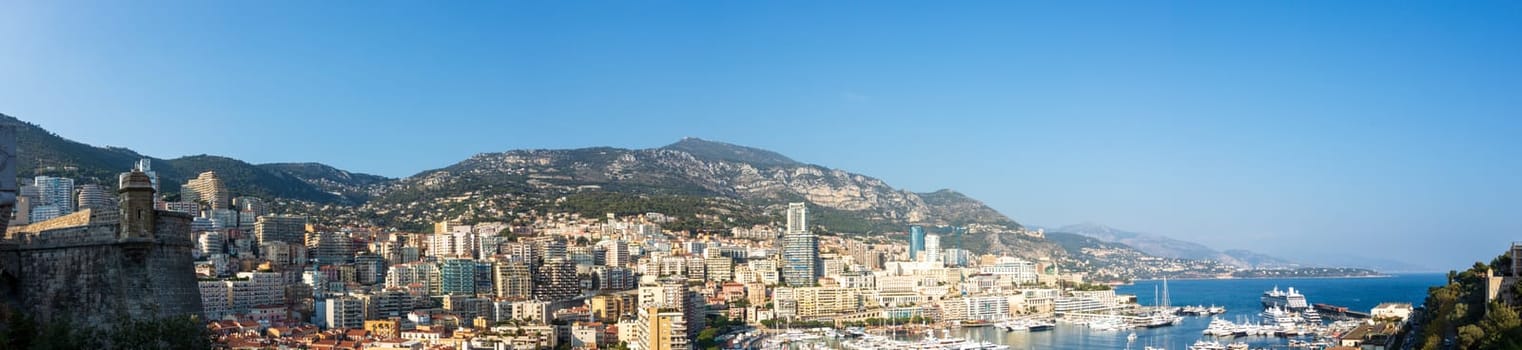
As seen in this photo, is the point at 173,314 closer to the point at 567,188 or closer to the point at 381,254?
the point at 381,254

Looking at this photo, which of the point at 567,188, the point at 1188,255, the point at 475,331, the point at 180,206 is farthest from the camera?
the point at 1188,255

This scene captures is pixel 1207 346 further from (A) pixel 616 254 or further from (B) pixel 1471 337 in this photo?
(A) pixel 616 254

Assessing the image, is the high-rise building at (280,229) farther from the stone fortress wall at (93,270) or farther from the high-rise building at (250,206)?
the stone fortress wall at (93,270)

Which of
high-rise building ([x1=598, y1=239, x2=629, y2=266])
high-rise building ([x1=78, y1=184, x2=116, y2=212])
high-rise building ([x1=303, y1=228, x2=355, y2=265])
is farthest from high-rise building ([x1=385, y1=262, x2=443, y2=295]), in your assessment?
high-rise building ([x1=598, y1=239, x2=629, y2=266])

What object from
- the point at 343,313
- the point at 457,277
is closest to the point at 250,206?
the point at 457,277

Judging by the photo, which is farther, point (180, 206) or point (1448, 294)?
point (180, 206)

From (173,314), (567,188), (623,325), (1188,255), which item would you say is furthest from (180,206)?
(1188,255)

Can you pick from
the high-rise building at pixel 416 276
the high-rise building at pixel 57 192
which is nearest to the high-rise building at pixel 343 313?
the high-rise building at pixel 416 276

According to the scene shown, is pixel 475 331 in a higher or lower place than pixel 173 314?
lower
